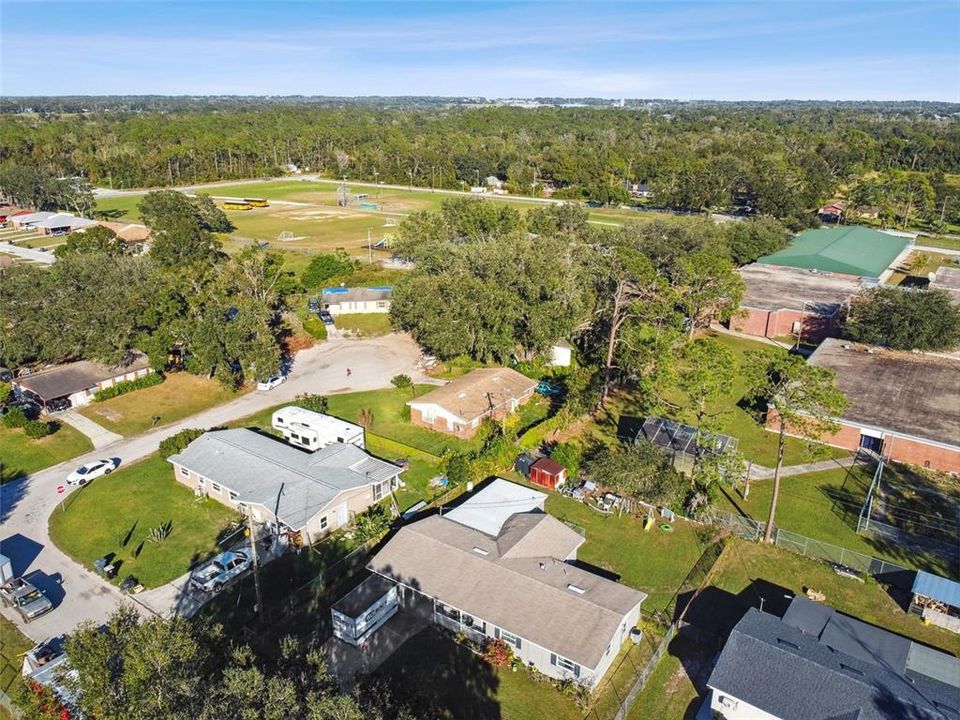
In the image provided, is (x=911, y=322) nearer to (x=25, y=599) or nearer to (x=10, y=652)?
(x=25, y=599)

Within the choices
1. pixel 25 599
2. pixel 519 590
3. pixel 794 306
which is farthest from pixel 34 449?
pixel 794 306

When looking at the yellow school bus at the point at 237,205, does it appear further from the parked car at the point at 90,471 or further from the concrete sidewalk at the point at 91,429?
the parked car at the point at 90,471

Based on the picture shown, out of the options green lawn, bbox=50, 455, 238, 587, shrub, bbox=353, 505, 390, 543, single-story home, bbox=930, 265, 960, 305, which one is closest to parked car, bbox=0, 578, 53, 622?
green lawn, bbox=50, 455, 238, 587

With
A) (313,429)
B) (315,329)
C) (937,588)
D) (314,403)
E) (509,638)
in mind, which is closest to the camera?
(509,638)

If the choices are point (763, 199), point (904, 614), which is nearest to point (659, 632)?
point (904, 614)

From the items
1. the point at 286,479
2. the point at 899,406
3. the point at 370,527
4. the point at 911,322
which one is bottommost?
the point at 370,527

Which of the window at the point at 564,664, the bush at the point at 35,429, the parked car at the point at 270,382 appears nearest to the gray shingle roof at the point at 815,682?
the window at the point at 564,664
